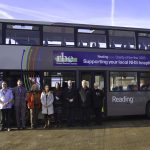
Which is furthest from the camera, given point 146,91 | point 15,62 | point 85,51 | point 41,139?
point 146,91

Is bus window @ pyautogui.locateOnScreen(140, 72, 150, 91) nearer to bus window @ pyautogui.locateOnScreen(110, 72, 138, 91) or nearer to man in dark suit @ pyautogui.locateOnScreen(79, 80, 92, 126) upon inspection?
bus window @ pyautogui.locateOnScreen(110, 72, 138, 91)

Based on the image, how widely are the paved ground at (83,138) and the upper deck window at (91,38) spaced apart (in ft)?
11.3

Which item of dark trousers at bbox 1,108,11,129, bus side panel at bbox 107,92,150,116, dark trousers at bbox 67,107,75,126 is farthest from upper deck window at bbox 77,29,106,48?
dark trousers at bbox 1,108,11,129

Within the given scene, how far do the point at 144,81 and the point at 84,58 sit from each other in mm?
3164

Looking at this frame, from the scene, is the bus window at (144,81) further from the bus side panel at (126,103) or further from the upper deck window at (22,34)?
the upper deck window at (22,34)

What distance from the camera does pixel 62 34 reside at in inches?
573

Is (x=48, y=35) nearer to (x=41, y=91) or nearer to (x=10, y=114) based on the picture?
(x=41, y=91)

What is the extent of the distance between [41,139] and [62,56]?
4.27 m

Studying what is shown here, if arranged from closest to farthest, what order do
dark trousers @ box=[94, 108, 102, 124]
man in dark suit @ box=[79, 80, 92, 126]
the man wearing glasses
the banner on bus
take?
the man wearing glasses < man in dark suit @ box=[79, 80, 92, 126] < dark trousers @ box=[94, 108, 102, 124] < the banner on bus

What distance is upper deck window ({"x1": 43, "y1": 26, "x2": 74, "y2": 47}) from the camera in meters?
14.3

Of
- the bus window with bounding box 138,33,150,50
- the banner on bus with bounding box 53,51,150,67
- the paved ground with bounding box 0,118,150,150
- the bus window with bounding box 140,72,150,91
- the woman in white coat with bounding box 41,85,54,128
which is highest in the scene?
the bus window with bounding box 138,33,150,50

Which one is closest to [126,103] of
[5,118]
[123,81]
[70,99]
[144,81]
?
[123,81]

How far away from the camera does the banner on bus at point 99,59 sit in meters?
14.4

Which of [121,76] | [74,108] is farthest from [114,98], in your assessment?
[74,108]
